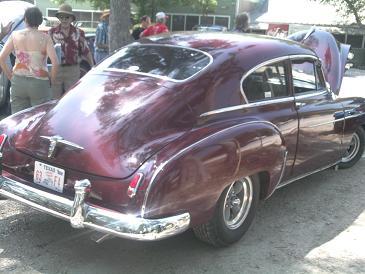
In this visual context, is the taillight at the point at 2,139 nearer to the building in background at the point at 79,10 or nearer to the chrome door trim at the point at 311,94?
the chrome door trim at the point at 311,94

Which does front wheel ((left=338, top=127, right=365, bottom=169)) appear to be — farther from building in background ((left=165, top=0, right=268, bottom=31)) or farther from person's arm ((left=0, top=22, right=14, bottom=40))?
building in background ((left=165, top=0, right=268, bottom=31))

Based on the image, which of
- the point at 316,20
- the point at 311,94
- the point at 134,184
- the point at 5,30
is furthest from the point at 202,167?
the point at 316,20

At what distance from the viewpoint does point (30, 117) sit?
434 cm

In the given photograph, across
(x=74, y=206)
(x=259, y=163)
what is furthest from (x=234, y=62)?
(x=74, y=206)

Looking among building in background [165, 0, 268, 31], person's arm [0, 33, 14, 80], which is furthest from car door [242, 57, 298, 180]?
building in background [165, 0, 268, 31]

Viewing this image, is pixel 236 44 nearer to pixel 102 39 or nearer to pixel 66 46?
pixel 66 46

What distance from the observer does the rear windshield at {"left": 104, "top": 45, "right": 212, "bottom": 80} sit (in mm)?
4141

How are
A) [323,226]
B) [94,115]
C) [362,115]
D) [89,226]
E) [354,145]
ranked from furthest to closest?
[354,145], [362,115], [323,226], [94,115], [89,226]

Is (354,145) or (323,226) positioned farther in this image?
(354,145)

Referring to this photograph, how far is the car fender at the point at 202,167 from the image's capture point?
3.28 meters

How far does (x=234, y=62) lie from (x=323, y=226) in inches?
64.8

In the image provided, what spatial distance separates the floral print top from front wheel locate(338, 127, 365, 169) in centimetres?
376

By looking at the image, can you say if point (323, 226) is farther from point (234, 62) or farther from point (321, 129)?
point (234, 62)

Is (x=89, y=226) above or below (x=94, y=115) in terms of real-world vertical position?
below
